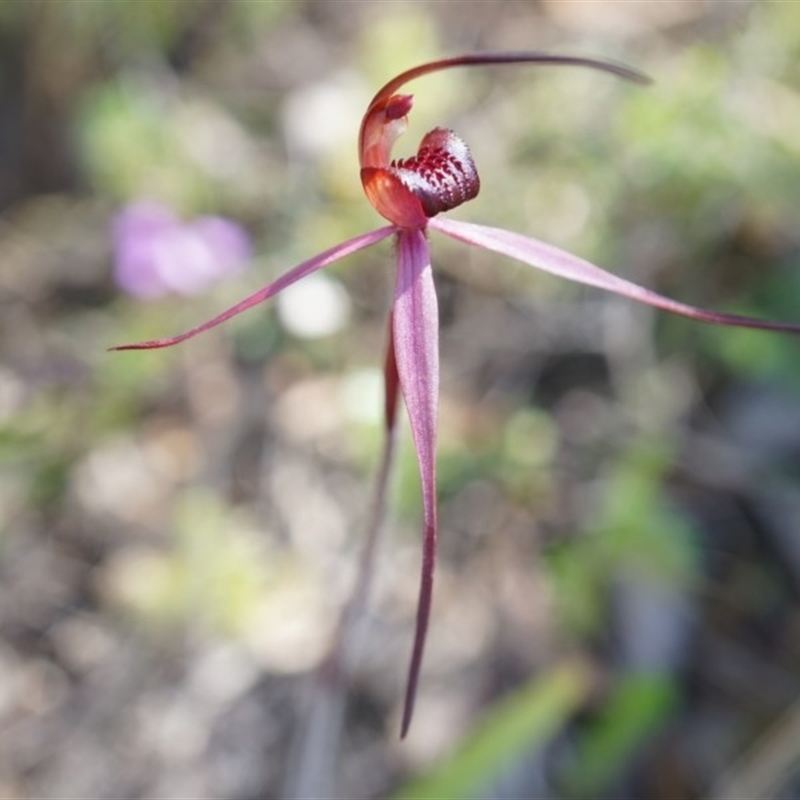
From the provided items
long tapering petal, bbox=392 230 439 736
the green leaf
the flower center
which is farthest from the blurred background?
the flower center

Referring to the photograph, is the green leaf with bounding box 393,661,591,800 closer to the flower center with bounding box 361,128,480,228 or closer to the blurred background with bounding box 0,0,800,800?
the blurred background with bounding box 0,0,800,800

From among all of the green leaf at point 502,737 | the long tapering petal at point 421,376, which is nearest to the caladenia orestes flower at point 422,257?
the long tapering petal at point 421,376

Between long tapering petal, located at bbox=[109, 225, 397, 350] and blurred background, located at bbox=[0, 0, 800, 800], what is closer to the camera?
long tapering petal, located at bbox=[109, 225, 397, 350]

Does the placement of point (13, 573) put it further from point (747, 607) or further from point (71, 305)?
point (747, 607)

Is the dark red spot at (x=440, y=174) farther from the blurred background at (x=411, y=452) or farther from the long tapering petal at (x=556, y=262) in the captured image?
the blurred background at (x=411, y=452)

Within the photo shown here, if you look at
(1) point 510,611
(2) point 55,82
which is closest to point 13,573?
(1) point 510,611

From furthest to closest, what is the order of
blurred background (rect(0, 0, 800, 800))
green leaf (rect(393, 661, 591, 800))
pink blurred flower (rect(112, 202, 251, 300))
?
pink blurred flower (rect(112, 202, 251, 300)), blurred background (rect(0, 0, 800, 800)), green leaf (rect(393, 661, 591, 800))

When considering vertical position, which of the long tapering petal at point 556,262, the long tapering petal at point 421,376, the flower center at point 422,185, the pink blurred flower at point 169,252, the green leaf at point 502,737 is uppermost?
the flower center at point 422,185

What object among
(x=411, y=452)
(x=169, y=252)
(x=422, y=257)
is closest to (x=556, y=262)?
(x=422, y=257)
